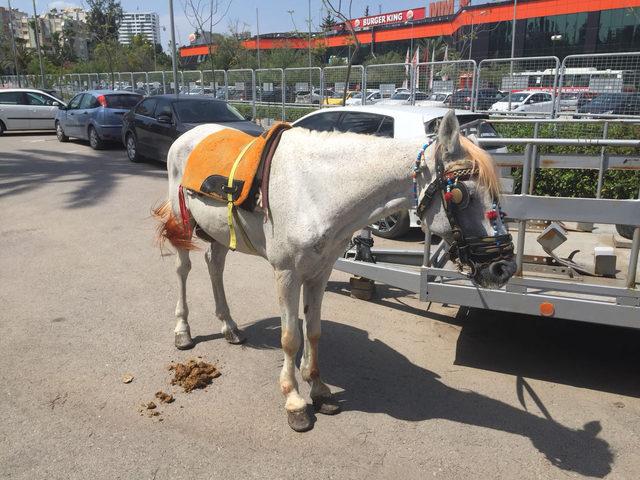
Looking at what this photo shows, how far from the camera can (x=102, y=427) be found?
10.9ft

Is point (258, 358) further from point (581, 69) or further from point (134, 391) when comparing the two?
point (581, 69)

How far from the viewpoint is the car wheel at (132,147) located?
13690 millimetres

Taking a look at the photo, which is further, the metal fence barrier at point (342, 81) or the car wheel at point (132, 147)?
the metal fence barrier at point (342, 81)

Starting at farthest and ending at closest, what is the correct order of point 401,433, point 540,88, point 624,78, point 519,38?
point 519,38 < point 540,88 < point 624,78 < point 401,433

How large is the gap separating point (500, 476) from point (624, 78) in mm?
10493

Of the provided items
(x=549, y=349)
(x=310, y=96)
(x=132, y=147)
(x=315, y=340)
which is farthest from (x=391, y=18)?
(x=315, y=340)

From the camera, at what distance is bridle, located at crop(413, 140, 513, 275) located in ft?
8.33

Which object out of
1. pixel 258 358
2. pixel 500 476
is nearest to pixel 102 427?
pixel 258 358

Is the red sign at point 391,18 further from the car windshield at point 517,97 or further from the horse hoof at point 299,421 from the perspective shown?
the horse hoof at point 299,421

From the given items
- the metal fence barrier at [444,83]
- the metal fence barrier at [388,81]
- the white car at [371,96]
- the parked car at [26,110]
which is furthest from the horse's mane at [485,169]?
the parked car at [26,110]

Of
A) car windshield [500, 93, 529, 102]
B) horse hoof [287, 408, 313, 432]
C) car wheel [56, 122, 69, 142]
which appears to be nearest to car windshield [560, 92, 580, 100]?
car windshield [500, 93, 529, 102]

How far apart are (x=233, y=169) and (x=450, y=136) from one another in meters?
→ 1.54

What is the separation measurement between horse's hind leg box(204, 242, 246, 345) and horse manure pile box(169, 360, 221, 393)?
1.40 ft

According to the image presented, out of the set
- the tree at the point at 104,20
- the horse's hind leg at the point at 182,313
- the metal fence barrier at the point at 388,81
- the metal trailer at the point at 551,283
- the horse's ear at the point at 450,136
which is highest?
the tree at the point at 104,20
